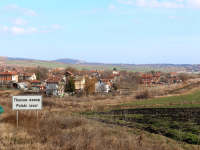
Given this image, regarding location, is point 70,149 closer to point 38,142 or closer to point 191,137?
point 38,142

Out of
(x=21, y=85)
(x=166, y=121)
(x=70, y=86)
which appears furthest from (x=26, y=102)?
(x=21, y=85)

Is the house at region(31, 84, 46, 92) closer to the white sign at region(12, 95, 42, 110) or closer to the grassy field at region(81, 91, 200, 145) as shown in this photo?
the grassy field at region(81, 91, 200, 145)

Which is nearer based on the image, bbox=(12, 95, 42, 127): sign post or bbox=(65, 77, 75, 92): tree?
bbox=(12, 95, 42, 127): sign post

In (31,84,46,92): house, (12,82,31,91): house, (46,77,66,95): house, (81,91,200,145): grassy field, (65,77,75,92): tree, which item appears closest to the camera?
(81,91,200,145): grassy field

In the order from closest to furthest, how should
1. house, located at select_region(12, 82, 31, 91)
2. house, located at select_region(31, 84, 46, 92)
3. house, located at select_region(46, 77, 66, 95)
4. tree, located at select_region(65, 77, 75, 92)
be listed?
1. house, located at select_region(46, 77, 66, 95)
2. tree, located at select_region(65, 77, 75, 92)
3. house, located at select_region(12, 82, 31, 91)
4. house, located at select_region(31, 84, 46, 92)

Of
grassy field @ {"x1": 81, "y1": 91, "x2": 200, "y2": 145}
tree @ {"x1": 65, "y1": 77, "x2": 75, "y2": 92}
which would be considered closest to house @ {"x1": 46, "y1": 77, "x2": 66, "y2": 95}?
tree @ {"x1": 65, "y1": 77, "x2": 75, "y2": 92}

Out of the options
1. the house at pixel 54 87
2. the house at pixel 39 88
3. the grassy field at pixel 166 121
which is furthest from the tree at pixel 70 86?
the grassy field at pixel 166 121

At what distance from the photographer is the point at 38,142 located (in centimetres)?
792

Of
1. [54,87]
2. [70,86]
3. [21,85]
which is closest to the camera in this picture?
[54,87]

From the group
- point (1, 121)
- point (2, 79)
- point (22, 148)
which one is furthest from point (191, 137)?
point (2, 79)

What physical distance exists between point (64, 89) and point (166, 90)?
31351 millimetres

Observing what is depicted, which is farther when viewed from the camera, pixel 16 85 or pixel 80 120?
pixel 16 85

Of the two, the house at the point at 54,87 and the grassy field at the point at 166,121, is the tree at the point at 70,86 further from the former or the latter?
the grassy field at the point at 166,121

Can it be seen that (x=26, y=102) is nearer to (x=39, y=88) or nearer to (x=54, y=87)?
(x=54, y=87)
